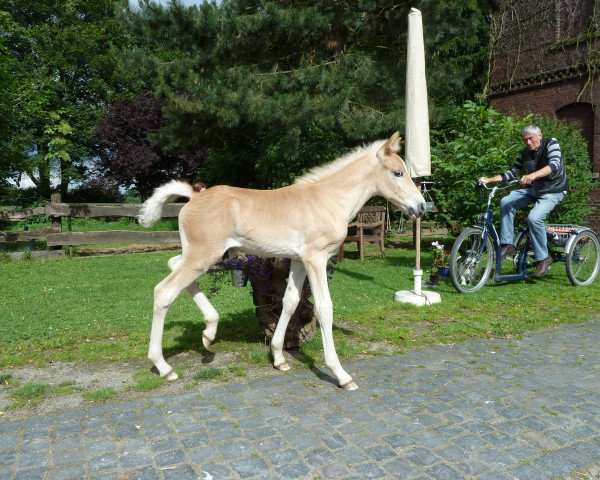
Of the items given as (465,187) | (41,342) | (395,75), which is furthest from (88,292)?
(395,75)

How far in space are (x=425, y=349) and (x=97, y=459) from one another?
3320 mm

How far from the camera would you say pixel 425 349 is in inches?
197

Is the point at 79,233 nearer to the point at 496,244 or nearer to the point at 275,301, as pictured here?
the point at 275,301

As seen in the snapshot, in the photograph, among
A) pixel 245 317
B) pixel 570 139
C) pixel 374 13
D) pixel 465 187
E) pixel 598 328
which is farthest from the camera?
pixel 374 13

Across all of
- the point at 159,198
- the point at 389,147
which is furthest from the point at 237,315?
the point at 389,147

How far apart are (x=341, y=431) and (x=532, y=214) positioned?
5.92 m

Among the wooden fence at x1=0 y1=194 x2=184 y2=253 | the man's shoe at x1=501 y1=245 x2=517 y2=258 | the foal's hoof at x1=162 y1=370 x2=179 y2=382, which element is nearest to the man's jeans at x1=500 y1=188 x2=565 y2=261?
the man's shoe at x1=501 y1=245 x2=517 y2=258

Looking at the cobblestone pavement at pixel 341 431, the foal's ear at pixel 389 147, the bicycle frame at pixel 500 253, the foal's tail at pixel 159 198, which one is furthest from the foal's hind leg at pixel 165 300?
the bicycle frame at pixel 500 253

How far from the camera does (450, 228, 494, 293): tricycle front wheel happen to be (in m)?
7.54

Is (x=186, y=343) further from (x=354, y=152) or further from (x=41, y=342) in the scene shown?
(x=354, y=152)

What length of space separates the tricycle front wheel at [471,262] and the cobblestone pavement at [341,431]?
129 inches

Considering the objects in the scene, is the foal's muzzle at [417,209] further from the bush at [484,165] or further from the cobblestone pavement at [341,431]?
the bush at [484,165]

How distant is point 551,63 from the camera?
56.8 feet

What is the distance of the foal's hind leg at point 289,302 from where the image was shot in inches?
170
